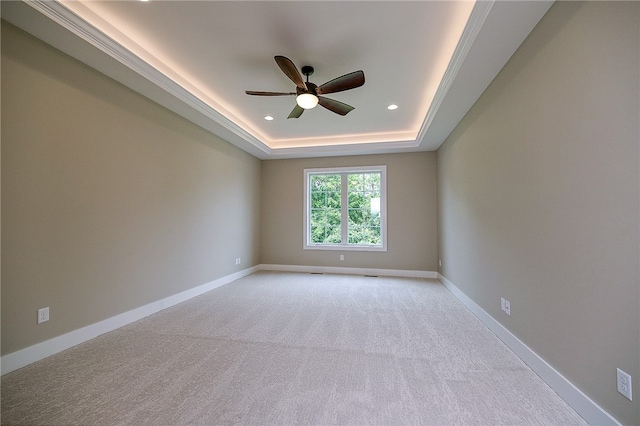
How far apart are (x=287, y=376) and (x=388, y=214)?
13.8 feet

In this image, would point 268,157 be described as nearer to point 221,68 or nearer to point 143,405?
point 221,68

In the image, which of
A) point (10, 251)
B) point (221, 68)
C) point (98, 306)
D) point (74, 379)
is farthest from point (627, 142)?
point (98, 306)

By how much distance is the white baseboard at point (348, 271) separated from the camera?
5.27 metres

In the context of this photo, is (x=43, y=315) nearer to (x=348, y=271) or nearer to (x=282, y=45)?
(x=282, y=45)

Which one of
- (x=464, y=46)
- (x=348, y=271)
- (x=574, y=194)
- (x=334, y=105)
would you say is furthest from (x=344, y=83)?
(x=348, y=271)

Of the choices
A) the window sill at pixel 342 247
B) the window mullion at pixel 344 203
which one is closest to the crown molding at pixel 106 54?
the window mullion at pixel 344 203

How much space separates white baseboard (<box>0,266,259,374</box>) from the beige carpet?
0.08 meters

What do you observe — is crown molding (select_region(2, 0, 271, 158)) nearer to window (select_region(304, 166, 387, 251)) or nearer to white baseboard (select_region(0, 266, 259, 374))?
white baseboard (select_region(0, 266, 259, 374))

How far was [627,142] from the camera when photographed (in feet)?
4.02

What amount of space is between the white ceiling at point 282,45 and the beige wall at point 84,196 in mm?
292

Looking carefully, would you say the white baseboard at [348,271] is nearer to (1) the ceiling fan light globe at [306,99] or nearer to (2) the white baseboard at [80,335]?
(2) the white baseboard at [80,335]

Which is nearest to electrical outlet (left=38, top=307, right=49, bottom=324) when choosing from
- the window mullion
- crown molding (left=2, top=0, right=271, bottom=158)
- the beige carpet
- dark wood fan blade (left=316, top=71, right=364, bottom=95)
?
the beige carpet

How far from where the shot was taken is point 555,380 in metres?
1.70

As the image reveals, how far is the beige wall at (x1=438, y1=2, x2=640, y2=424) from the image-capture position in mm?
1235
